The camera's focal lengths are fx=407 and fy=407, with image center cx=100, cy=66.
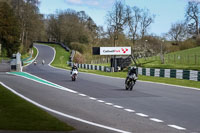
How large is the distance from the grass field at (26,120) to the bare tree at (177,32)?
100 m

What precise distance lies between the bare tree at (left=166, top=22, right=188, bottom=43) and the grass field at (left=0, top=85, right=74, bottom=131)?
330ft

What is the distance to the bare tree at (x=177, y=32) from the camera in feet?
364

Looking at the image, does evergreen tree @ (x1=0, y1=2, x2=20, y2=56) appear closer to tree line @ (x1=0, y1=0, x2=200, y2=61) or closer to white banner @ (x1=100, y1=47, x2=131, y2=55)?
tree line @ (x1=0, y1=0, x2=200, y2=61)

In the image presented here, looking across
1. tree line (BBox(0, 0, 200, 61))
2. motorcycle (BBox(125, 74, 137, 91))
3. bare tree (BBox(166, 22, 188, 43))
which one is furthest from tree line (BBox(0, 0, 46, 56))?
motorcycle (BBox(125, 74, 137, 91))

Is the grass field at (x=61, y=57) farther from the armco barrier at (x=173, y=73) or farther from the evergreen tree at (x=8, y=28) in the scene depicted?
the armco barrier at (x=173, y=73)

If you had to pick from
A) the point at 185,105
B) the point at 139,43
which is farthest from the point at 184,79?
the point at 139,43

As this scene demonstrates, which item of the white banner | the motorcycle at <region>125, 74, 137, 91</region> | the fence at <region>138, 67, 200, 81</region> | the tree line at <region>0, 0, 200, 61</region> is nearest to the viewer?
the motorcycle at <region>125, 74, 137, 91</region>

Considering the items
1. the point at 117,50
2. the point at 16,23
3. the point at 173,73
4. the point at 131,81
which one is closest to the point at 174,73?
the point at 173,73

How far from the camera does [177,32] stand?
112500 millimetres

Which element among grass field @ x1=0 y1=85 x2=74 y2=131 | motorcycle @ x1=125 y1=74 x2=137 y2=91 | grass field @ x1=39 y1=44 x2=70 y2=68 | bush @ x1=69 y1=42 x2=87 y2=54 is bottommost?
grass field @ x1=0 y1=85 x2=74 y2=131

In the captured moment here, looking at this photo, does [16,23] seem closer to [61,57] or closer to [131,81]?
[61,57]

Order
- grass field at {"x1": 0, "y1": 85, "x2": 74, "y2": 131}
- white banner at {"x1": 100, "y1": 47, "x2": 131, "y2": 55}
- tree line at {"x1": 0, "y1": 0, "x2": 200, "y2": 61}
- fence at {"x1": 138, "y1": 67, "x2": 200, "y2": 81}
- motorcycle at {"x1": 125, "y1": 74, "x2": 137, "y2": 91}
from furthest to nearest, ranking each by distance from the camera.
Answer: tree line at {"x1": 0, "y1": 0, "x2": 200, "y2": 61} < white banner at {"x1": 100, "y1": 47, "x2": 131, "y2": 55} < fence at {"x1": 138, "y1": 67, "x2": 200, "y2": 81} < motorcycle at {"x1": 125, "y1": 74, "x2": 137, "y2": 91} < grass field at {"x1": 0, "y1": 85, "x2": 74, "y2": 131}

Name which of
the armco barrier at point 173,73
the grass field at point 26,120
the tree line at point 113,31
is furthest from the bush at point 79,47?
the grass field at point 26,120

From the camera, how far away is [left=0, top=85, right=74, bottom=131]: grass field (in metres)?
9.05
